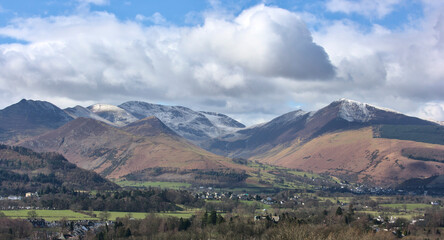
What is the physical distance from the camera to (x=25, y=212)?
636 ft

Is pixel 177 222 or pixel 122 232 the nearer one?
pixel 122 232

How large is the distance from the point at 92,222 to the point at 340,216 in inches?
3475

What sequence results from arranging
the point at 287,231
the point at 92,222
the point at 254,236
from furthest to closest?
1. the point at 92,222
2. the point at 254,236
3. the point at 287,231

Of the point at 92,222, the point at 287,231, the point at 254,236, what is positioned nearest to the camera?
the point at 287,231

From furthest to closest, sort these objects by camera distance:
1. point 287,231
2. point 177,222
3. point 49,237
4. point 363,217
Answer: point 363,217 → point 177,222 → point 49,237 → point 287,231

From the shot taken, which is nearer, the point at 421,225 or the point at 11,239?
the point at 11,239

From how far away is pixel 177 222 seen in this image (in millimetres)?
164125

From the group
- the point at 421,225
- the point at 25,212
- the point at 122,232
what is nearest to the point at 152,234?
the point at 122,232

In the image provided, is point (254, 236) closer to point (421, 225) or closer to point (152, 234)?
point (152, 234)

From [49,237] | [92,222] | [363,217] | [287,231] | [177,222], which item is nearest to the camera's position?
[287,231]

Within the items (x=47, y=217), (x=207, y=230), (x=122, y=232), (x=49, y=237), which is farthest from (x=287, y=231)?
(x=47, y=217)

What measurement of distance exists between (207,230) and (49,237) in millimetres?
46933

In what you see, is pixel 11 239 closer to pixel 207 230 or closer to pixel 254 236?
pixel 207 230

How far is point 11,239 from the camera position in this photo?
145375mm
